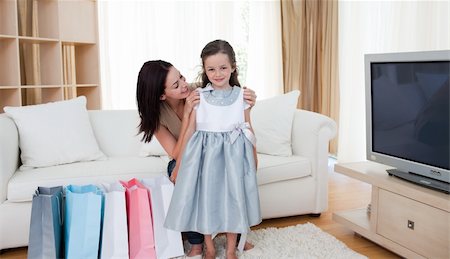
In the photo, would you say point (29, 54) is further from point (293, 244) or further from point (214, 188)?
point (293, 244)

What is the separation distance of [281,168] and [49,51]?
226cm

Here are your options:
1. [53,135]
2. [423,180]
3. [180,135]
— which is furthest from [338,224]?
[53,135]

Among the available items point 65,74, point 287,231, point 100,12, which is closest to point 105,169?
point 287,231

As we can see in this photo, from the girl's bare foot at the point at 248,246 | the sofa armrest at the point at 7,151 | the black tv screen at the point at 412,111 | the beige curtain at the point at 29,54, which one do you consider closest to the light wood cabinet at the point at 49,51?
the beige curtain at the point at 29,54


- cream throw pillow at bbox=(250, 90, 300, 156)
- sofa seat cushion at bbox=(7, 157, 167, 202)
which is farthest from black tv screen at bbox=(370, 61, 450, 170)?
sofa seat cushion at bbox=(7, 157, 167, 202)

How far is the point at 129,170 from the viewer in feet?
8.64

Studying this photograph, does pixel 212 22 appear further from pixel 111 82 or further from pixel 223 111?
pixel 223 111

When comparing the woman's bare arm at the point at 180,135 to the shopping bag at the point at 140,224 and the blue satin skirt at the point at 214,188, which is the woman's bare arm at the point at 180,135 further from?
the shopping bag at the point at 140,224

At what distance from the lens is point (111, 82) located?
446cm

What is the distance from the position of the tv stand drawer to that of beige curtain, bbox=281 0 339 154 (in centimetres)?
250

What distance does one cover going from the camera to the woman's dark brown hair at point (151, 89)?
7.13ft

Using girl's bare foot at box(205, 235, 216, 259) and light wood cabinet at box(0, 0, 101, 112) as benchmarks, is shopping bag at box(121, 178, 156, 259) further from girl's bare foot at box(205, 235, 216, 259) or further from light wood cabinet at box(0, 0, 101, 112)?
light wood cabinet at box(0, 0, 101, 112)

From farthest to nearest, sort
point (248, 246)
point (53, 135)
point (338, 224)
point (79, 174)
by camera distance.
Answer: point (338, 224)
point (53, 135)
point (79, 174)
point (248, 246)

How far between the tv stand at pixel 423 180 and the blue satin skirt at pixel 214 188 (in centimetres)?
78
